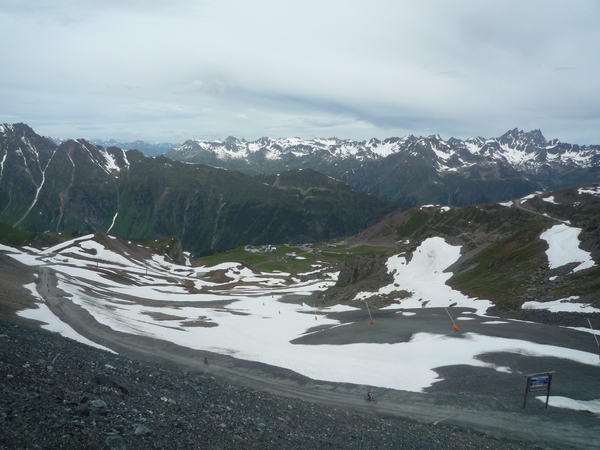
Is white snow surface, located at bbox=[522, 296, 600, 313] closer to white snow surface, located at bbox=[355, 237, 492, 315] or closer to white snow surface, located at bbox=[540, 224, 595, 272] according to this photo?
white snow surface, located at bbox=[355, 237, 492, 315]

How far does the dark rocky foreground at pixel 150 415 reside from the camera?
35.6ft

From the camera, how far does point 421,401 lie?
24719mm

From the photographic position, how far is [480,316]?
4891cm

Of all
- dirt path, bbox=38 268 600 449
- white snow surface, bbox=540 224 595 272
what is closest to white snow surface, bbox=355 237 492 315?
white snow surface, bbox=540 224 595 272

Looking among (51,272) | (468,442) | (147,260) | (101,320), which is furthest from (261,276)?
(468,442)

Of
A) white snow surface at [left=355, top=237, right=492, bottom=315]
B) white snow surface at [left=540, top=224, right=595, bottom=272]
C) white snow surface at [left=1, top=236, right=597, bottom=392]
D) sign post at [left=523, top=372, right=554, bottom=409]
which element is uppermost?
white snow surface at [left=540, top=224, right=595, bottom=272]

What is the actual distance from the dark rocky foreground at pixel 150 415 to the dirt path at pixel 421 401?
1.65 meters

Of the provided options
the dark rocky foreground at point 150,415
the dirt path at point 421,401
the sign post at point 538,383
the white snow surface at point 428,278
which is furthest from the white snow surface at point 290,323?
the dark rocky foreground at point 150,415

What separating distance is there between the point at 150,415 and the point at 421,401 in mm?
18010

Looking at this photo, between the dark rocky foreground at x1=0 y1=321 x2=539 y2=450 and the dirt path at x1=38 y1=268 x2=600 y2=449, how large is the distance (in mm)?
1647

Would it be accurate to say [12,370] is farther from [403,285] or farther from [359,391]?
[403,285]

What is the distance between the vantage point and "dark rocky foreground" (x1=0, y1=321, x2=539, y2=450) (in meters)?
10.9

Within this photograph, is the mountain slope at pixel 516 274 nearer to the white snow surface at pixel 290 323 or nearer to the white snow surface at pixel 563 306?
the white snow surface at pixel 563 306

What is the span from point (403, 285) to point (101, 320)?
51722 mm
